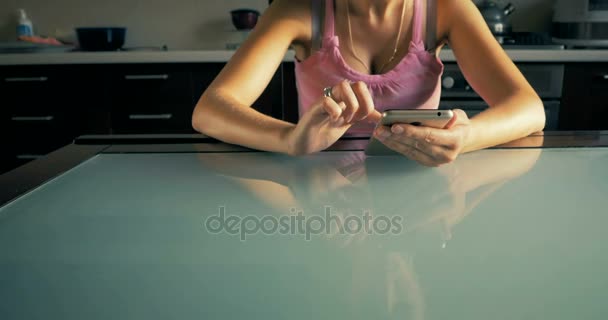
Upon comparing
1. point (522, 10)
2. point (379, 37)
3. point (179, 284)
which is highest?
point (522, 10)

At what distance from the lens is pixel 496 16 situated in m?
2.10

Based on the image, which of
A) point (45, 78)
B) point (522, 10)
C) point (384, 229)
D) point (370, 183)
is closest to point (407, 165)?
point (370, 183)

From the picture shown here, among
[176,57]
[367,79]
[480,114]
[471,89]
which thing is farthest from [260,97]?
[480,114]

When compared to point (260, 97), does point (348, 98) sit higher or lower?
higher

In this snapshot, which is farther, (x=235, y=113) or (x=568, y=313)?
(x=235, y=113)

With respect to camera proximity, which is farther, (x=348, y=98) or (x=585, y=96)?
(x=585, y=96)

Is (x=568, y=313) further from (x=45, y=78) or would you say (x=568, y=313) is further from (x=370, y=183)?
(x=45, y=78)

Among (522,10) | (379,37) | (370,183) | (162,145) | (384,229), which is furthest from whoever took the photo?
(522,10)

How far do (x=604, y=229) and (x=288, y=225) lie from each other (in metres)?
0.27

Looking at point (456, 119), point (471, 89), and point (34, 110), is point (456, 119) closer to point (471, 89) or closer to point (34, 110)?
point (471, 89)

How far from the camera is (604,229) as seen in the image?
0.44m

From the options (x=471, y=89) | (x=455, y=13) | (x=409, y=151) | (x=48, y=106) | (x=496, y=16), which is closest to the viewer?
(x=409, y=151)

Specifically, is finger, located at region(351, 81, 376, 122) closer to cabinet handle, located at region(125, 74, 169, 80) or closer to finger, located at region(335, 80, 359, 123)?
finger, located at region(335, 80, 359, 123)

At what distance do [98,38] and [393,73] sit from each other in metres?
1.52
